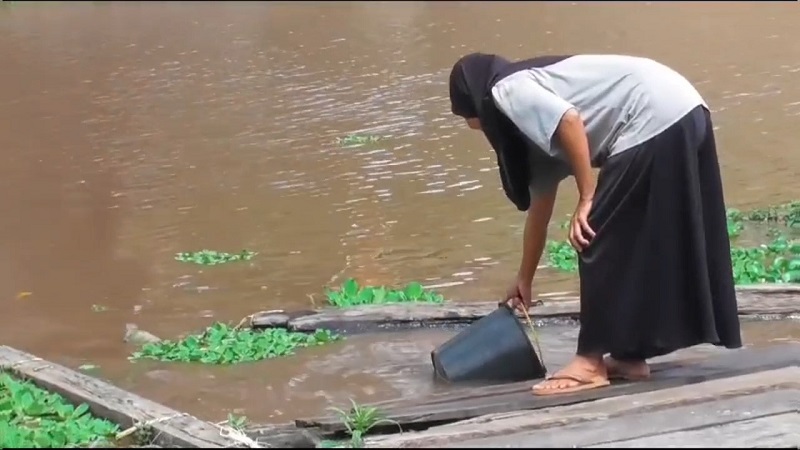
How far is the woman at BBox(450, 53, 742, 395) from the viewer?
3.91 meters

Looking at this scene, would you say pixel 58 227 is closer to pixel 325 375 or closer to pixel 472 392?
pixel 325 375

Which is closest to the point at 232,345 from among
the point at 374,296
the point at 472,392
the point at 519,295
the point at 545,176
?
the point at 374,296

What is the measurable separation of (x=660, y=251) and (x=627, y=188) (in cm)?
25

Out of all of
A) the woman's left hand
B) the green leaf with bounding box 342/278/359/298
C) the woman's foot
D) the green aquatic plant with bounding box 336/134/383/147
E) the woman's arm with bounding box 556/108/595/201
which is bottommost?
the green aquatic plant with bounding box 336/134/383/147

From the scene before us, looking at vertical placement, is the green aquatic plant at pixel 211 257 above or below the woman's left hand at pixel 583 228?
below

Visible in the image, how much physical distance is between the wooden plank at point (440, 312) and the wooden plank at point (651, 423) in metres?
1.98

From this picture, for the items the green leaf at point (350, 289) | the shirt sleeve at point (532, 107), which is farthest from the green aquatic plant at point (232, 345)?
the shirt sleeve at point (532, 107)

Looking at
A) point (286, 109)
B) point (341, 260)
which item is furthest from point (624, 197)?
point (286, 109)

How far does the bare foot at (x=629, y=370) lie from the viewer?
13.8ft

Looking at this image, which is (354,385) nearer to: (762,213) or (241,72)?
(762,213)

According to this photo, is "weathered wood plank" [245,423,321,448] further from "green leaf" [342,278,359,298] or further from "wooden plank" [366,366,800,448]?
"green leaf" [342,278,359,298]

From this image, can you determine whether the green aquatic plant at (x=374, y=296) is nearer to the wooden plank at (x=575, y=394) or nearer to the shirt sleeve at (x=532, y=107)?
the wooden plank at (x=575, y=394)

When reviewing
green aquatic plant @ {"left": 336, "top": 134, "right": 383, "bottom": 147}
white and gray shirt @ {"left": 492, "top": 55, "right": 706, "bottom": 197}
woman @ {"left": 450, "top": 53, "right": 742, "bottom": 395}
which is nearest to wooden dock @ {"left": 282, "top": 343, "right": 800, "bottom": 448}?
Result: woman @ {"left": 450, "top": 53, "right": 742, "bottom": 395}

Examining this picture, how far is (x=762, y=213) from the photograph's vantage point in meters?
8.05
